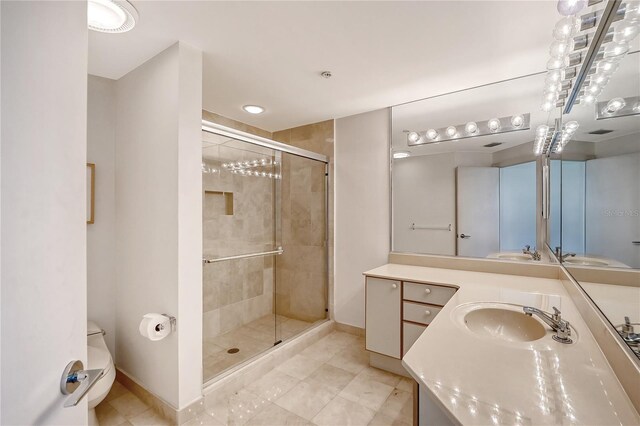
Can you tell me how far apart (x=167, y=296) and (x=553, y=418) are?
6.14 ft

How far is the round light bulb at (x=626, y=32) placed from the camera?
81 cm

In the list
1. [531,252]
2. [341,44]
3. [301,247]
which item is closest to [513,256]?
[531,252]

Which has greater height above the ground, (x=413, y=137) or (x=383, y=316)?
(x=413, y=137)

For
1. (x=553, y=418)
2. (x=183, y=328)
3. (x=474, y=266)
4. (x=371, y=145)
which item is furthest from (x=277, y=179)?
(x=553, y=418)

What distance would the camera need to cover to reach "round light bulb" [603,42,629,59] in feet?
2.94

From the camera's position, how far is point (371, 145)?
2949 mm

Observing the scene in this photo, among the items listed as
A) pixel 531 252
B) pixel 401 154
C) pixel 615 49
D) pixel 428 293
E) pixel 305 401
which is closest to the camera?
pixel 615 49

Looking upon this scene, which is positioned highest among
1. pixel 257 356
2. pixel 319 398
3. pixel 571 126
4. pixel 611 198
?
pixel 571 126

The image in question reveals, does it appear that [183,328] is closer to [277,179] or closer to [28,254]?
[28,254]

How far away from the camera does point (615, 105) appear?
3.18 feet

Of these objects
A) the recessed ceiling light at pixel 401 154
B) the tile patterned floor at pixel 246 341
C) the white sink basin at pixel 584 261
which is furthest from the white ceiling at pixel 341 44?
the tile patterned floor at pixel 246 341

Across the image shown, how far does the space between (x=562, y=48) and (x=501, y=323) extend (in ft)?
4.45

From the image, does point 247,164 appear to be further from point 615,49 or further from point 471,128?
point 615,49

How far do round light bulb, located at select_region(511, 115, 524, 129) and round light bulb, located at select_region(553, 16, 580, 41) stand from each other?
1.09 m
